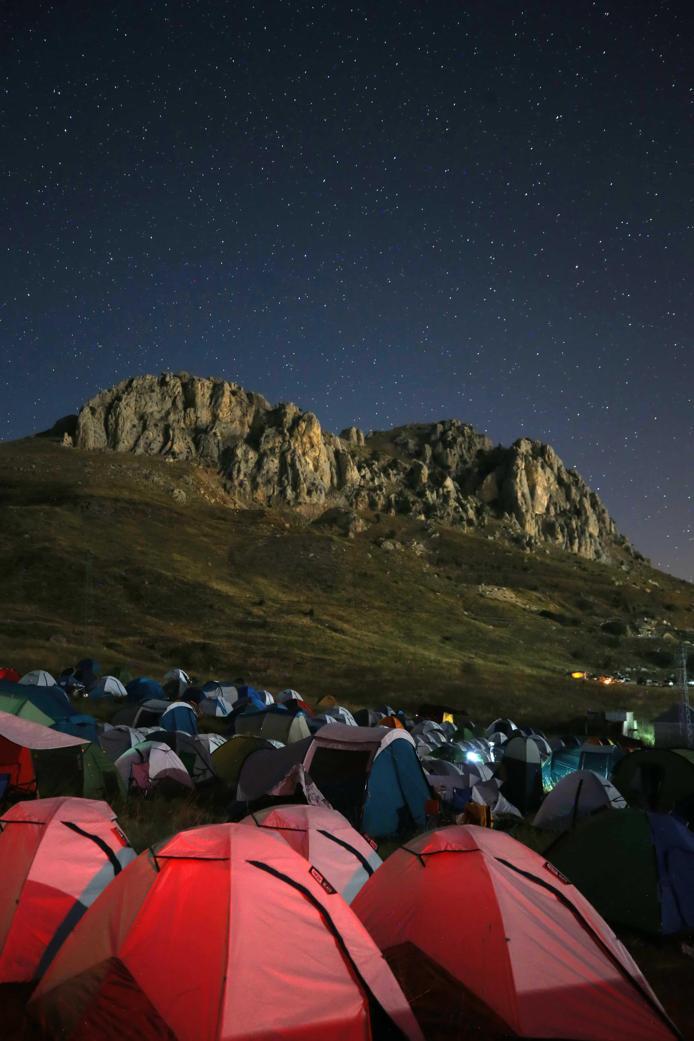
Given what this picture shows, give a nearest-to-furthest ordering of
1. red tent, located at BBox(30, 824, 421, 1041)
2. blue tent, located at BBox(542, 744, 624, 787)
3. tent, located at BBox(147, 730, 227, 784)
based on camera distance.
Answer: red tent, located at BBox(30, 824, 421, 1041) < tent, located at BBox(147, 730, 227, 784) < blue tent, located at BBox(542, 744, 624, 787)

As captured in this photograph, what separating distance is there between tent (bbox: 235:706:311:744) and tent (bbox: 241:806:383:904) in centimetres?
1437

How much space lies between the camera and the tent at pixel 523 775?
64.7 ft

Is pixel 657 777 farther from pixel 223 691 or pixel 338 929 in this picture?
pixel 223 691

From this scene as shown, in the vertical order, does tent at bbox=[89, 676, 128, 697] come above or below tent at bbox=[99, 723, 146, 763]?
below

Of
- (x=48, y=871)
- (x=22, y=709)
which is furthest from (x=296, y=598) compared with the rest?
→ (x=48, y=871)

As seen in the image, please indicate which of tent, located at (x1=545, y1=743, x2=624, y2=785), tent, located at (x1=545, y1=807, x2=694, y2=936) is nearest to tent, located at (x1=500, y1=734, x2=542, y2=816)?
tent, located at (x1=545, y1=743, x2=624, y2=785)

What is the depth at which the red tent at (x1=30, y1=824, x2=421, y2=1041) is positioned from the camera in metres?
5.36

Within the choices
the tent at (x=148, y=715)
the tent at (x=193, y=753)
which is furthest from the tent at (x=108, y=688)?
the tent at (x=193, y=753)

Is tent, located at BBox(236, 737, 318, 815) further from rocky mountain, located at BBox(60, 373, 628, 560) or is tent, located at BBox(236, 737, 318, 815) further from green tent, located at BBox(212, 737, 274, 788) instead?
rocky mountain, located at BBox(60, 373, 628, 560)

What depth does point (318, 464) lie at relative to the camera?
15512 centimetres

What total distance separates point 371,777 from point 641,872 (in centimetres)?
559

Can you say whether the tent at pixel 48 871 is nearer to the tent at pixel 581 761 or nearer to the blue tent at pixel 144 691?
the tent at pixel 581 761

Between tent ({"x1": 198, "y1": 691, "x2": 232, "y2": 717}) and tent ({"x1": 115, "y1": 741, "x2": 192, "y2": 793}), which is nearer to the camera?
tent ({"x1": 115, "y1": 741, "x2": 192, "y2": 793})

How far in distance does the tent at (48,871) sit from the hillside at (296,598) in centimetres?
3641
